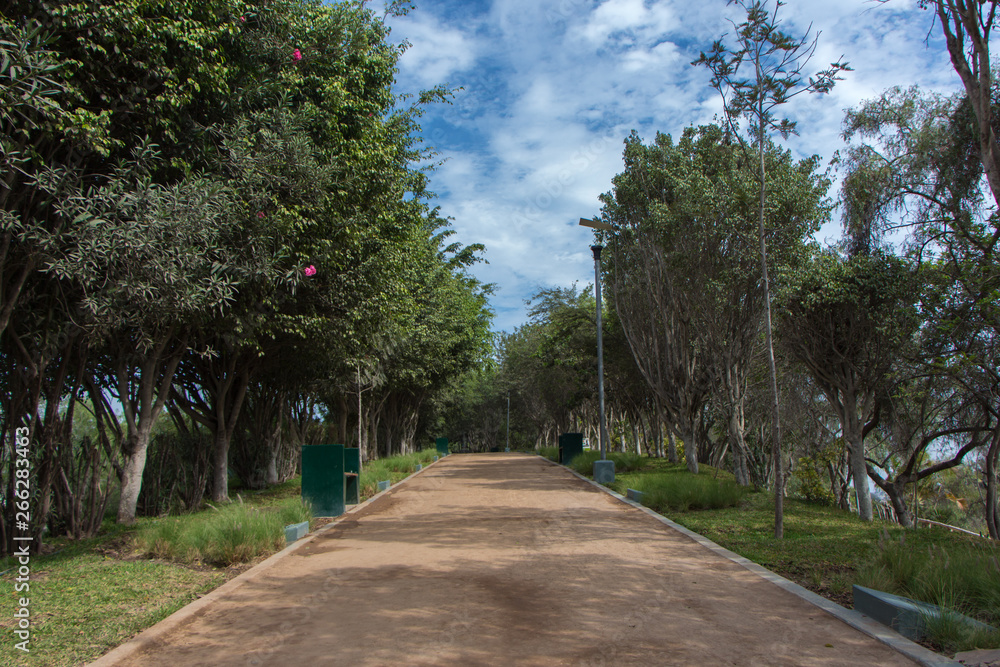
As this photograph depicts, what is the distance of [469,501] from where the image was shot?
14.4m

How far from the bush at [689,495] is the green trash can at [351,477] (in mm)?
5973

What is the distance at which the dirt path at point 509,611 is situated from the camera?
466 cm

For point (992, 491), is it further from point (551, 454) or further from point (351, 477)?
point (551, 454)

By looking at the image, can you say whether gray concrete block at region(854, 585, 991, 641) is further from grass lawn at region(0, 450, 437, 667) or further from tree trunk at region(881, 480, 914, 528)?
tree trunk at region(881, 480, 914, 528)

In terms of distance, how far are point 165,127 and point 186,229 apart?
1.55m

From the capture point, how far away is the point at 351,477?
1379 centimetres

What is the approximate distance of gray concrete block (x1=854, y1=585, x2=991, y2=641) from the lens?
16.1ft

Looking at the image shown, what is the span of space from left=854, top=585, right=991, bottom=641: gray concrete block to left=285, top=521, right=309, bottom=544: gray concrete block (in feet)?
23.7

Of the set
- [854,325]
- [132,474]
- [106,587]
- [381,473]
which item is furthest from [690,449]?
[106,587]

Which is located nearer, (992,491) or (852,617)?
(852,617)

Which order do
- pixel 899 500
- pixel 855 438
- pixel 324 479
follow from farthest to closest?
pixel 899 500 → pixel 855 438 → pixel 324 479

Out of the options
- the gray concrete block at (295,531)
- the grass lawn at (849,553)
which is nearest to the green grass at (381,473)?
the gray concrete block at (295,531)

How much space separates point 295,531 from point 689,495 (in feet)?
23.8

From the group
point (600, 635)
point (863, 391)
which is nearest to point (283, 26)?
point (600, 635)
